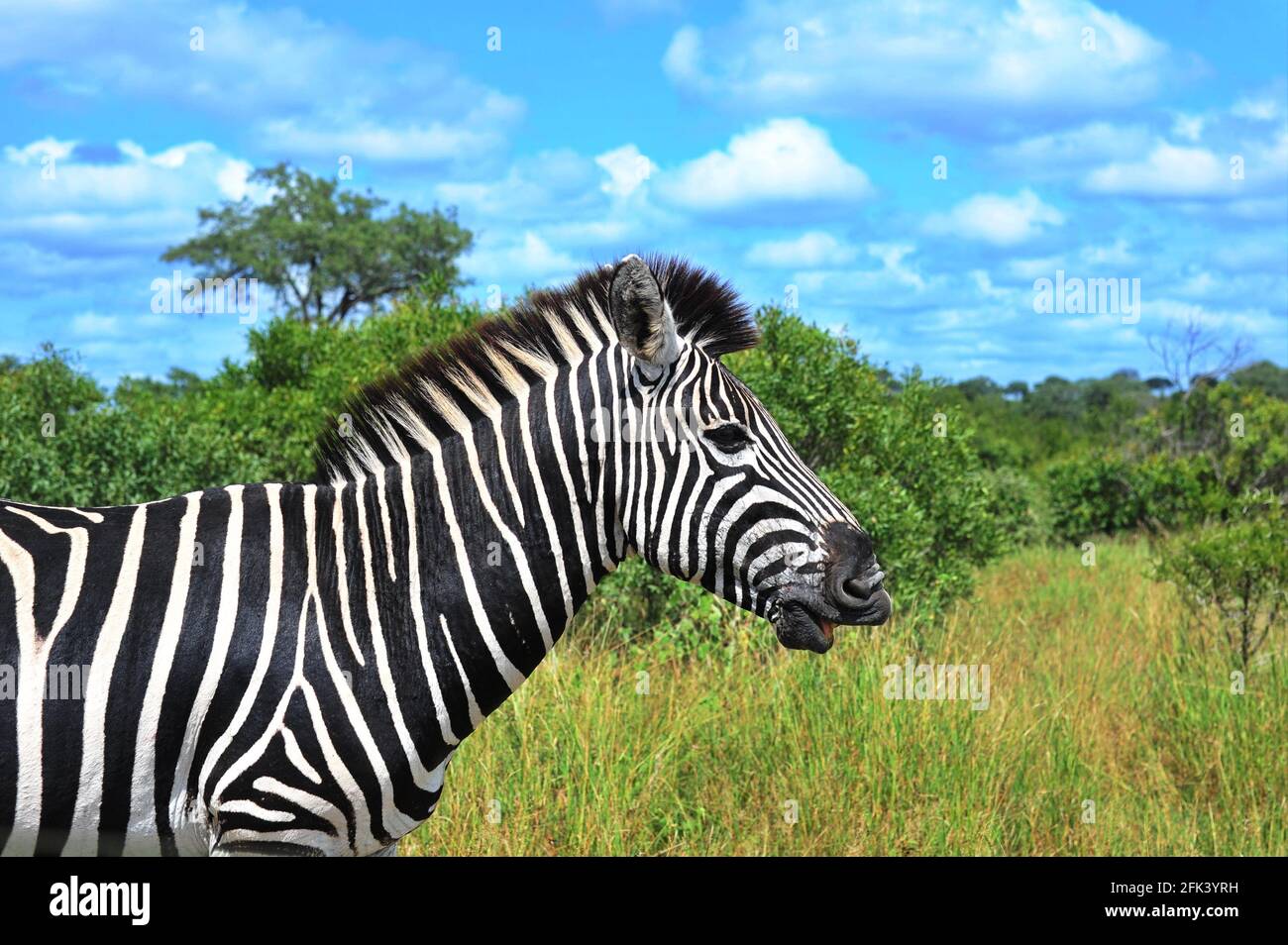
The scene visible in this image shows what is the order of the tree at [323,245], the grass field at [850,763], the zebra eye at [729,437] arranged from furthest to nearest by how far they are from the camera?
1. the tree at [323,245]
2. the grass field at [850,763]
3. the zebra eye at [729,437]

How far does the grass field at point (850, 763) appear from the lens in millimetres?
6027

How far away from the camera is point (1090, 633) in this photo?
10234 mm

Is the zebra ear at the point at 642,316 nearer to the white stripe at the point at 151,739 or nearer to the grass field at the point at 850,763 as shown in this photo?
the white stripe at the point at 151,739

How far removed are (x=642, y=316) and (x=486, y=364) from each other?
613 mm

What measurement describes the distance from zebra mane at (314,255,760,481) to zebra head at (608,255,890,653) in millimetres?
223

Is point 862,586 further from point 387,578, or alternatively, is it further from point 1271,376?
point 1271,376

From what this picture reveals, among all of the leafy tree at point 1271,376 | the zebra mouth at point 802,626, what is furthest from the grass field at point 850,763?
the leafy tree at point 1271,376

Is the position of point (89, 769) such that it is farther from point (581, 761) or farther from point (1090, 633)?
point (1090, 633)

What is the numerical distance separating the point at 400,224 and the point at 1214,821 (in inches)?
1539

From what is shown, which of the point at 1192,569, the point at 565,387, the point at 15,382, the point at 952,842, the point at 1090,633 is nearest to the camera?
the point at 565,387

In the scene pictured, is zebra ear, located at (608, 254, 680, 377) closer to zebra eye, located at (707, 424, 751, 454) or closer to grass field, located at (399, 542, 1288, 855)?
zebra eye, located at (707, 424, 751, 454)

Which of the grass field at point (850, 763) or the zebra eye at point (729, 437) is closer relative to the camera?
the zebra eye at point (729, 437)

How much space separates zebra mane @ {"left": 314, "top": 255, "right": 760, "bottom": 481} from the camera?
12.7 ft

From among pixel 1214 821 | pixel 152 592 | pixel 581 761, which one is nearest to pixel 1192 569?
pixel 1214 821
